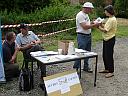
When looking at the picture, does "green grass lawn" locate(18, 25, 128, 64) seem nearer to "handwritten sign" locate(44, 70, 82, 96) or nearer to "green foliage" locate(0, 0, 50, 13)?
"green foliage" locate(0, 0, 50, 13)

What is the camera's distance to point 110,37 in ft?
27.1

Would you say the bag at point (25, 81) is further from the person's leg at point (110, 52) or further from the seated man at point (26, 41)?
the person's leg at point (110, 52)

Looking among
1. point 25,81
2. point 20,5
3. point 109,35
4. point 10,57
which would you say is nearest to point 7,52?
point 10,57

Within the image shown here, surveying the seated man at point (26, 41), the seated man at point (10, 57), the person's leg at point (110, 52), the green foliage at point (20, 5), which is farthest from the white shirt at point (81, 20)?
the green foliage at point (20, 5)

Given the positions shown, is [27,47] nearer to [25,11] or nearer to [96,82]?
[96,82]

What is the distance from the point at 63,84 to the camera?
6758 mm

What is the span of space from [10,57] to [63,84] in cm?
200

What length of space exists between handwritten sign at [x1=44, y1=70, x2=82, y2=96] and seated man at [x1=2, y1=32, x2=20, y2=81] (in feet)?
5.98

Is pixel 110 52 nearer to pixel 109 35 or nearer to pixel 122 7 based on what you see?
pixel 109 35

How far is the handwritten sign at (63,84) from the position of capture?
21.3 ft

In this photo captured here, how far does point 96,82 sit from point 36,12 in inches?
341

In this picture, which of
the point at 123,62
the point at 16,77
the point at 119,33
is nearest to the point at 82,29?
the point at 16,77

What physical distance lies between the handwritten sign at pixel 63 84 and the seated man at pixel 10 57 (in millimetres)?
1822

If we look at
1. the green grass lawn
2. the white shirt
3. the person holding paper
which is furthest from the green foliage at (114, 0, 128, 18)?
the white shirt
